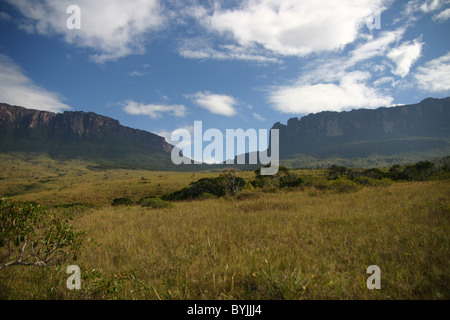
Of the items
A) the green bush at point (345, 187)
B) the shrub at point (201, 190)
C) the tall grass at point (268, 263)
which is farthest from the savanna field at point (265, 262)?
the shrub at point (201, 190)

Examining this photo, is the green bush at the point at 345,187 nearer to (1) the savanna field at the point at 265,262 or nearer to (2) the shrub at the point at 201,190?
(1) the savanna field at the point at 265,262

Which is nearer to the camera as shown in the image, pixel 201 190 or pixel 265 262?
pixel 265 262

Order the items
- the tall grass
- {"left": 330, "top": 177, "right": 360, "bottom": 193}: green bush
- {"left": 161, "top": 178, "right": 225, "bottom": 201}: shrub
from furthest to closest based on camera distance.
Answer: {"left": 161, "top": 178, "right": 225, "bottom": 201}: shrub < {"left": 330, "top": 177, "right": 360, "bottom": 193}: green bush < the tall grass

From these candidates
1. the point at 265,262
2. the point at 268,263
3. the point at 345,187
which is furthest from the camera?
the point at 345,187

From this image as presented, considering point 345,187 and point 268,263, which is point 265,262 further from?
point 345,187

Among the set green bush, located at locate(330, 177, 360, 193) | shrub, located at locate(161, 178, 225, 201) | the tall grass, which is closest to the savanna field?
the tall grass

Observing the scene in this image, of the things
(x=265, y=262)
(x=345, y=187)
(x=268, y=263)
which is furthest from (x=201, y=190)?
(x=268, y=263)

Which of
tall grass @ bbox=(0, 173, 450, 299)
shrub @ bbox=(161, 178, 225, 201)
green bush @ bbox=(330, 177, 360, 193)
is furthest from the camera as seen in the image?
shrub @ bbox=(161, 178, 225, 201)

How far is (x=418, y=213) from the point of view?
7.10 m

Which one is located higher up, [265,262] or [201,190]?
[265,262]

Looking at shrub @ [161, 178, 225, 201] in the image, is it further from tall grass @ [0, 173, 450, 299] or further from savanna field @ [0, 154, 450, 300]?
tall grass @ [0, 173, 450, 299]

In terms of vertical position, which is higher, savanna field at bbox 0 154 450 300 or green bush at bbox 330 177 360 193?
green bush at bbox 330 177 360 193
